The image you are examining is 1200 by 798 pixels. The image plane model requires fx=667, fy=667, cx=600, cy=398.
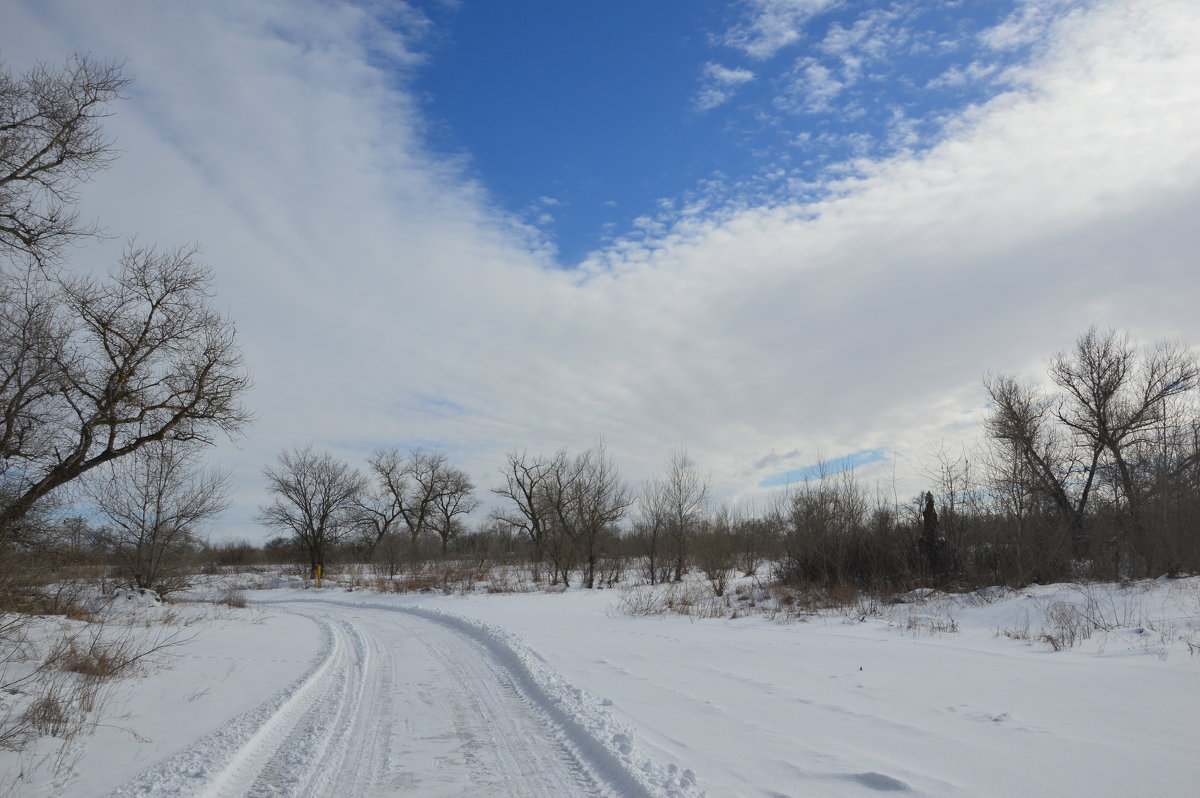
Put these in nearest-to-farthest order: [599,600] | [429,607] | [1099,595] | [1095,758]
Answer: [1095,758] < [1099,595] < [429,607] < [599,600]

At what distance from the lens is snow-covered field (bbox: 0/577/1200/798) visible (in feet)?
16.6

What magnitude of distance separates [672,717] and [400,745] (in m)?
2.78

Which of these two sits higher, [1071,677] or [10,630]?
[10,630]

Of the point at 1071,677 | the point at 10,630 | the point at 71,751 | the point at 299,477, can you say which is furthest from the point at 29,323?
the point at 299,477

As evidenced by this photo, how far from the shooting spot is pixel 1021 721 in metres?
6.34

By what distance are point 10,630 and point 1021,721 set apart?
10.2 meters

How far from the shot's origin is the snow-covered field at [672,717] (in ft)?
16.6

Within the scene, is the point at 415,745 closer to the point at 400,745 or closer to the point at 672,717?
the point at 400,745

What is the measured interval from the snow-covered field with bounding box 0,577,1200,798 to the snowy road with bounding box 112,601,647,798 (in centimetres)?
3

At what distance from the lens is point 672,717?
7.10m

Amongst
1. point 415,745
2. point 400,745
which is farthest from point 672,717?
point 400,745

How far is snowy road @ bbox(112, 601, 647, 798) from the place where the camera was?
5.09 m

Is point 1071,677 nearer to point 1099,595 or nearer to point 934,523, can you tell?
point 1099,595

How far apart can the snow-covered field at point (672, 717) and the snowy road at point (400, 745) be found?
3cm
